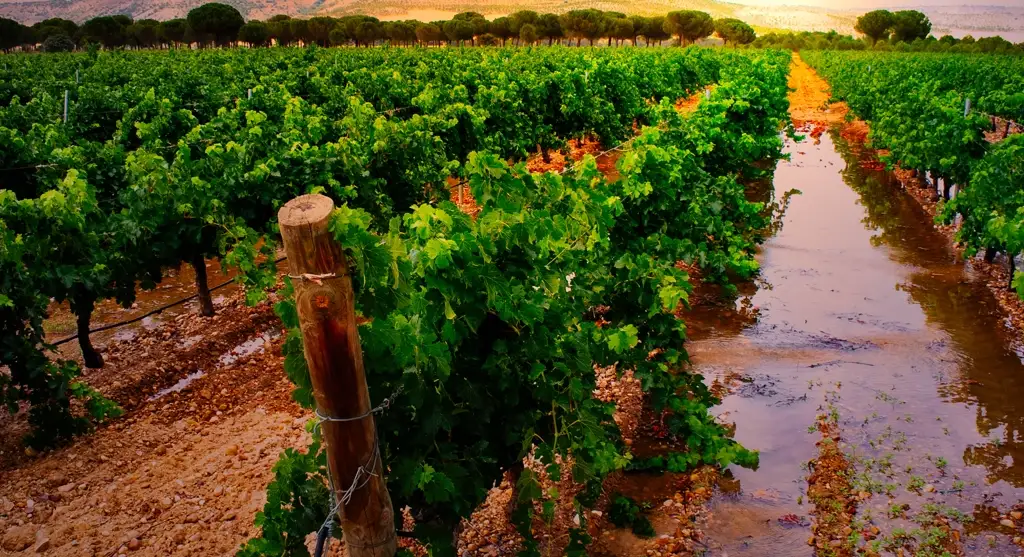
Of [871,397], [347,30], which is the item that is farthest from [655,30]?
[871,397]

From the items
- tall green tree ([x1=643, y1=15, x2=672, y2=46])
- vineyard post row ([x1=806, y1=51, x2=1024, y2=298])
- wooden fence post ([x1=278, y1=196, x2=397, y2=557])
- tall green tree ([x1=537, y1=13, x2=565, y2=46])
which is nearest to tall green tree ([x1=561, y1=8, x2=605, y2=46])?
tall green tree ([x1=537, y1=13, x2=565, y2=46])

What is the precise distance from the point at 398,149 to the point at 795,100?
3205cm

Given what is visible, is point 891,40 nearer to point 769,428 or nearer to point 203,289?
point 769,428

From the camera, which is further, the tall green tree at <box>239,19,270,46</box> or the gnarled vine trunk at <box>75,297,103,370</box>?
the tall green tree at <box>239,19,270,46</box>

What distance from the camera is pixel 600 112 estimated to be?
1928cm

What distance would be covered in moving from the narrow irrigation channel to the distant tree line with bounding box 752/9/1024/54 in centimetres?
6897

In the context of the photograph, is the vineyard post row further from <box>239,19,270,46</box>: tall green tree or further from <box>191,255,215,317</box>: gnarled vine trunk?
<box>239,19,270,46</box>: tall green tree

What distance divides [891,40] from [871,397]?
411 feet

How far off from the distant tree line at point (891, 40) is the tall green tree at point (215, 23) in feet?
239

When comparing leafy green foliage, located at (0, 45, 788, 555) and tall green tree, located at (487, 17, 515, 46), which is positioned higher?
tall green tree, located at (487, 17, 515, 46)

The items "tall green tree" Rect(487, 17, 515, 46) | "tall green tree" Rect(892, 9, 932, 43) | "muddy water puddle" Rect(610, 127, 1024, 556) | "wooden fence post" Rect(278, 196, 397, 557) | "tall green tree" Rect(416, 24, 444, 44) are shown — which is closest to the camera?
"wooden fence post" Rect(278, 196, 397, 557)

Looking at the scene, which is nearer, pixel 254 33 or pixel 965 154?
pixel 965 154

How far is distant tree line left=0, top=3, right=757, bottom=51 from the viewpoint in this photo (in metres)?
102

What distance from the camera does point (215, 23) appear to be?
336ft
